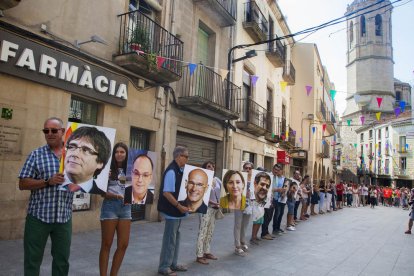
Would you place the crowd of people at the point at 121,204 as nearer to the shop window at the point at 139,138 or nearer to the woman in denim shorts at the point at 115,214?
the woman in denim shorts at the point at 115,214

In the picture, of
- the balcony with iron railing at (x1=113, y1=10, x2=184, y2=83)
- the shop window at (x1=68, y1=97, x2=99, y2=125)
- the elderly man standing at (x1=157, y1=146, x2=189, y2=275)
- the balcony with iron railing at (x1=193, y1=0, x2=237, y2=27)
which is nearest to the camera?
the elderly man standing at (x1=157, y1=146, x2=189, y2=275)

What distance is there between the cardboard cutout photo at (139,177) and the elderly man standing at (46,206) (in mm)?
921

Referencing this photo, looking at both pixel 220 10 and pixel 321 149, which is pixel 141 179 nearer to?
pixel 220 10

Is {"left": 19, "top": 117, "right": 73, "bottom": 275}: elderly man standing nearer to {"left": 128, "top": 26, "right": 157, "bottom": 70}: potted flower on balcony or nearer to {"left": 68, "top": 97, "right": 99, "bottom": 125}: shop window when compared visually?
{"left": 68, "top": 97, "right": 99, "bottom": 125}: shop window

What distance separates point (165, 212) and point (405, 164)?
183 feet

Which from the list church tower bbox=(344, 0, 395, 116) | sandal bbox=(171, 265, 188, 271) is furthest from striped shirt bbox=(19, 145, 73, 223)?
church tower bbox=(344, 0, 395, 116)

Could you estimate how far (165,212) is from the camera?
4.72 metres

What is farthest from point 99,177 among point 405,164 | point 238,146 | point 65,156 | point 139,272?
point 405,164

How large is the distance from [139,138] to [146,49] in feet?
7.80

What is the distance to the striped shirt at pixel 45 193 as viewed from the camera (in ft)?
10.4

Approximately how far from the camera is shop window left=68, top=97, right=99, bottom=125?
7551 mm

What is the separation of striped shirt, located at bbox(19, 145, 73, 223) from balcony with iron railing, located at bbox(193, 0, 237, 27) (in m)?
9.40

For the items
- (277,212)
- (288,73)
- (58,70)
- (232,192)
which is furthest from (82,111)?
(288,73)

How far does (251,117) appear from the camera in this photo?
51.1ft
